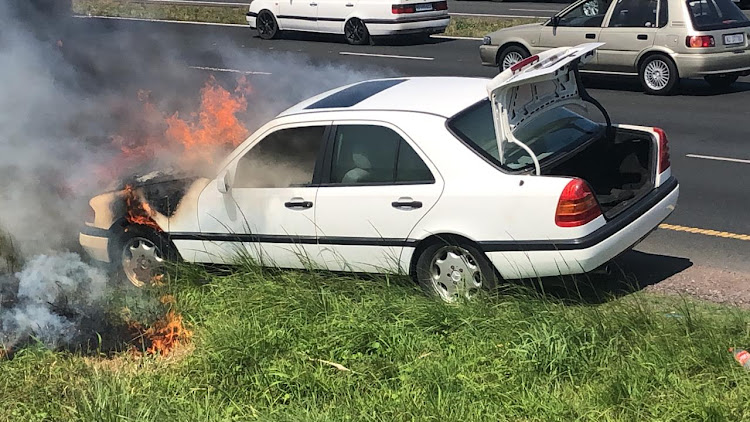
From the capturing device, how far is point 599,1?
15516mm

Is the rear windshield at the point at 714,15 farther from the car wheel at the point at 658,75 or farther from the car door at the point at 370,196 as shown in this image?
the car door at the point at 370,196

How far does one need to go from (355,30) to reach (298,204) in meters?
15.7

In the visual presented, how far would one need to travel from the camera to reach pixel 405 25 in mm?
21297

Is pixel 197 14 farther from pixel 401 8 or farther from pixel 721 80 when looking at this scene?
pixel 721 80

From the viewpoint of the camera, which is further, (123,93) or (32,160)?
(123,93)

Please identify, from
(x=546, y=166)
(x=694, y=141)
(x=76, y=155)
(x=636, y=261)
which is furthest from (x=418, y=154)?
(x=694, y=141)

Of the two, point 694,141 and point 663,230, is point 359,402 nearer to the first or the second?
point 663,230

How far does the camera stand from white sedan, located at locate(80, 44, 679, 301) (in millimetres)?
6273

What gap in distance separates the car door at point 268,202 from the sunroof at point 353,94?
319 mm

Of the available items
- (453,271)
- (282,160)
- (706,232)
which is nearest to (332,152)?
(282,160)

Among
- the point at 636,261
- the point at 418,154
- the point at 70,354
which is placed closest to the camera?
the point at 70,354

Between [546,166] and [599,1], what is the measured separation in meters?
9.66

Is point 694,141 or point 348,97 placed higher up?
point 348,97

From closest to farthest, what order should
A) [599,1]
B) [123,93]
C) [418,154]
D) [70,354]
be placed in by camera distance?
[70,354] → [418,154] → [123,93] → [599,1]
